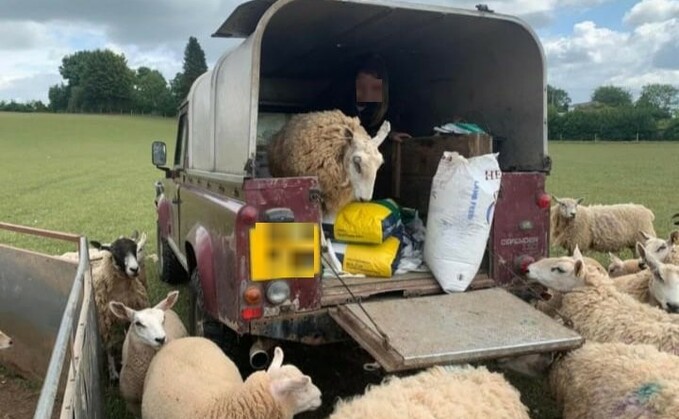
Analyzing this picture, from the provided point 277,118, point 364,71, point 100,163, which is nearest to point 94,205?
point 277,118

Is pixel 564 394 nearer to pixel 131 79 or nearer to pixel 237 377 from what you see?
pixel 237 377

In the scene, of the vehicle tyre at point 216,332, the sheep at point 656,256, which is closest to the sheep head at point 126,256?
the vehicle tyre at point 216,332

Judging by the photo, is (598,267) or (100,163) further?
(100,163)

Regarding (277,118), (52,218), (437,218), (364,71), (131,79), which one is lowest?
(52,218)

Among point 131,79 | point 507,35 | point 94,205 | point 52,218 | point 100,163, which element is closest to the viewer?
point 507,35

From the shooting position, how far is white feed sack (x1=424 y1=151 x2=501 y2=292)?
169 inches

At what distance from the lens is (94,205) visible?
1797 centimetres

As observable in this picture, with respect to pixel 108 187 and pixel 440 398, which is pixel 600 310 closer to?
pixel 440 398

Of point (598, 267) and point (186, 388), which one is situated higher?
point (598, 267)

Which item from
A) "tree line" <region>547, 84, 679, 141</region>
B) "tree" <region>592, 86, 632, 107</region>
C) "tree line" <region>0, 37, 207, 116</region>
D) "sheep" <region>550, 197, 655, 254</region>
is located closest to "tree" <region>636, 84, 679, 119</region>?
"tree" <region>592, 86, 632, 107</region>

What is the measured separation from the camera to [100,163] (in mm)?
36844

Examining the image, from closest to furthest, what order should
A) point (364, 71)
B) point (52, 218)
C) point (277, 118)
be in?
point (364, 71) < point (277, 118) < point (52, 218)

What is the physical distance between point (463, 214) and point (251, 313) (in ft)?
5.44

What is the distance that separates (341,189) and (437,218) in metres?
0.74
